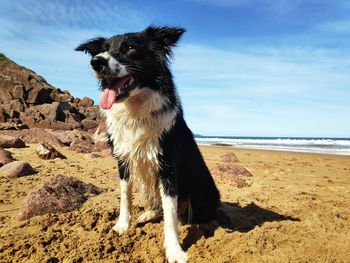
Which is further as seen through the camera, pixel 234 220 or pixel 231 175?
pixel 231 175

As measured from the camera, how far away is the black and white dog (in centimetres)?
372

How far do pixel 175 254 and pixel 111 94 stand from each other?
1.77m

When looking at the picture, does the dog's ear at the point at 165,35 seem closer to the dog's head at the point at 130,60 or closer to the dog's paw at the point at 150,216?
the dog's head at the point at 130,60

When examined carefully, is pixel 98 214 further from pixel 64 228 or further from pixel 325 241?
pixel 325 241

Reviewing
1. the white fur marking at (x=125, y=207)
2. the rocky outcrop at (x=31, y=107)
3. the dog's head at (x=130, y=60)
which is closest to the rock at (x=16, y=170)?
the white fur marking at (x=125, y=207)

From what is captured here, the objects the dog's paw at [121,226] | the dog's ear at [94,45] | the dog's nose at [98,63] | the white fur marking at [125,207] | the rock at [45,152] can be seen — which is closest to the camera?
the dog's nose at [98,63]

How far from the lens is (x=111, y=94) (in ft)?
12.1

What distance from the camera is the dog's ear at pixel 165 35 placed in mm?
4133

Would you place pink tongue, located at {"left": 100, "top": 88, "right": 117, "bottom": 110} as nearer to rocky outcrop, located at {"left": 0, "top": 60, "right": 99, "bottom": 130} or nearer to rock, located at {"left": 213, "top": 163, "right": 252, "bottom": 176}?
rock, located at {"left": 213, "top": 163, "right": 252, "bottom": 176}

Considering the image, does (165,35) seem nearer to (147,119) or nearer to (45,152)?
(147,119)

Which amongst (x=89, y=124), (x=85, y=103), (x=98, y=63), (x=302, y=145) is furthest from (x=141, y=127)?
(x=302, y=145)

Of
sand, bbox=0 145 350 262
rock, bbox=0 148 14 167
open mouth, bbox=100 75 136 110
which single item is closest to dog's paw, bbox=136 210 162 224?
sand, bbox=0 145 350 262

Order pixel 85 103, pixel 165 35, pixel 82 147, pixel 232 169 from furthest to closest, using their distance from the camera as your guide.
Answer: pixel 85 103
pixel 82 147
pixel 232 169
pixel 165 35

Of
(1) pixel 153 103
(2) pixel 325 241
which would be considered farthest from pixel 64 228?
(2) pixel 325 241
